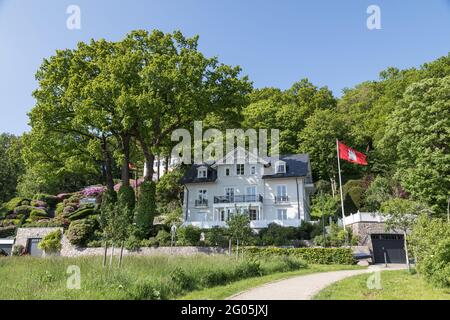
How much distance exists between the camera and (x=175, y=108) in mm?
31750

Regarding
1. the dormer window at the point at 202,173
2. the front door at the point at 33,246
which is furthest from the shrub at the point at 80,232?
the dormer window at the point at 202,173

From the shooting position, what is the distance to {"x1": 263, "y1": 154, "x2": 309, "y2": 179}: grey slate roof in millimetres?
37438

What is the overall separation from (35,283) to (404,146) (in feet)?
103

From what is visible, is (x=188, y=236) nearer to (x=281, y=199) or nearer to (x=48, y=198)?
(x=281, y=199)

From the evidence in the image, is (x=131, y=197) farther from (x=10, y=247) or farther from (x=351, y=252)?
(x=351, y=252)

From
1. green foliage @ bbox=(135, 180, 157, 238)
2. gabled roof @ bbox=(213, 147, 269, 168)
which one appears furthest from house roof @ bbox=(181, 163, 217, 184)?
green foliage @ bbox=(135, 180, 157, 238)

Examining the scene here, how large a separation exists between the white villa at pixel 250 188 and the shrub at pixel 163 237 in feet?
20.2

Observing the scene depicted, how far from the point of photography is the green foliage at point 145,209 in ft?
102

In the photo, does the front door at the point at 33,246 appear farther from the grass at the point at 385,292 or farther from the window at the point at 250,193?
the grass at the point at 385,292

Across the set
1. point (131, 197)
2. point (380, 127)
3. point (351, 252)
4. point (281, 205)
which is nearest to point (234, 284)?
point (351, 252)

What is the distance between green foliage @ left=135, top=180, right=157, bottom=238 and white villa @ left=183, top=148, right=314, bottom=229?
19.0ft

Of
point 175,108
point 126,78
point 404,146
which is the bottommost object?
point 404,146
